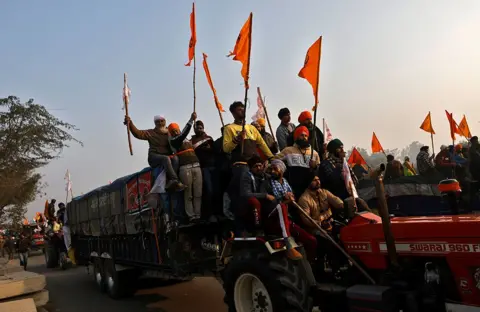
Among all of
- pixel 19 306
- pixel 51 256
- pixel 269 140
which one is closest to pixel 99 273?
pixel 19 306

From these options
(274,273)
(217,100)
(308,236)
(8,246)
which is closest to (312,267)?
(308,236)

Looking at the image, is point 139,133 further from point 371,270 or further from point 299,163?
point 371,270

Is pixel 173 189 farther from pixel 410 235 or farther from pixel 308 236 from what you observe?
pixel 410 235

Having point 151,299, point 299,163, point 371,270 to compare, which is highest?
point 299,163

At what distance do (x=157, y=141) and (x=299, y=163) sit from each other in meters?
2.47

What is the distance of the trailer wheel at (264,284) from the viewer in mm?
4223

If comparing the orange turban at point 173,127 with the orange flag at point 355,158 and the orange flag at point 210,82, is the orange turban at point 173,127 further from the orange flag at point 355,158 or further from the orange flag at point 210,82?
the orange flag at point 355,158

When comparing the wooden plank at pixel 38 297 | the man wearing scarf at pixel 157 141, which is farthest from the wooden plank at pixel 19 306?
the man wearing scarf at pixel 157 141

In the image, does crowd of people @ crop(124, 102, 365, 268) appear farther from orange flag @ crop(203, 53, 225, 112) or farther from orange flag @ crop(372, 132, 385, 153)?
orange flag @ crop(372, 132, 385, 153)

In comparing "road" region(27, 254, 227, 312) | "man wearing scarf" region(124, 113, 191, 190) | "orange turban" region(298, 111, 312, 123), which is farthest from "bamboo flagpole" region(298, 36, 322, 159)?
"road" region(27, 254, 227, 312)

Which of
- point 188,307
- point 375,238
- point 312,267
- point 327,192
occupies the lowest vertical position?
point 188,307

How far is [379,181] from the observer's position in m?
3.79

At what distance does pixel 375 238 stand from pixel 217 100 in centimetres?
540

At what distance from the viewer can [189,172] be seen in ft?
20.4
